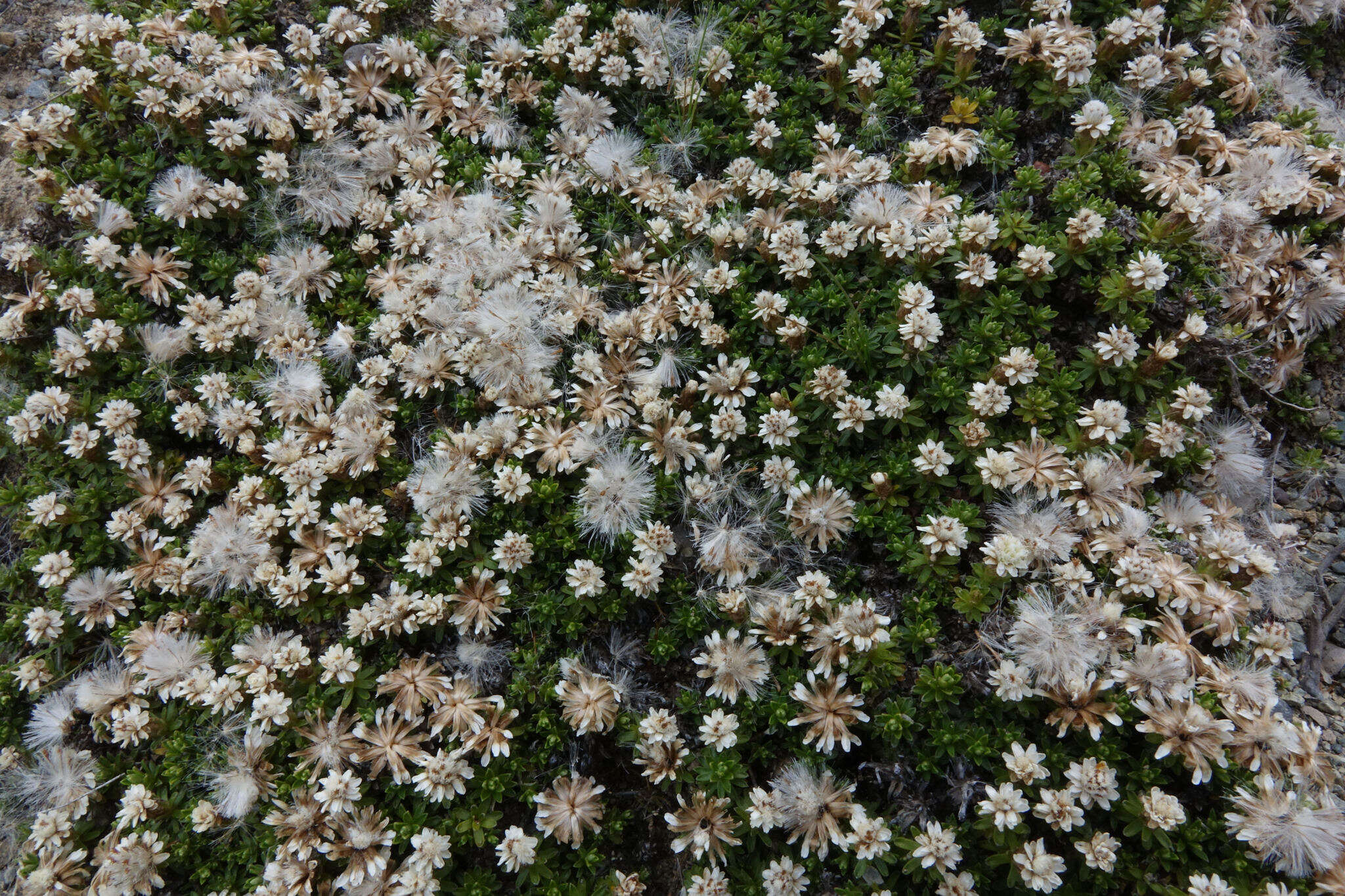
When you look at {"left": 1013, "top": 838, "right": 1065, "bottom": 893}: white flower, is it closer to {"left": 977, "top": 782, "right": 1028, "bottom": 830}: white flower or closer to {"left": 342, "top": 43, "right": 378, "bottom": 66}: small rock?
{"left": 977, "top": 782, "right": 1028, "bottom": 830}: white flower

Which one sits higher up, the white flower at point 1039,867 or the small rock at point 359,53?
the small rock at point 359,53

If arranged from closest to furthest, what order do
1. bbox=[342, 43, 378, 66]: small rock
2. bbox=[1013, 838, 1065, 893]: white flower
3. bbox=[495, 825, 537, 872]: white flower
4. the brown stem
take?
bbox=[1013, 838, 1065, 893]: white flower < bbox=[495, 825, 537, 872]: white flower < the brown stem < bbox=[342, 43, 378, 66]: small rock

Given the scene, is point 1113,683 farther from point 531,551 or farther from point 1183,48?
point 1183,48

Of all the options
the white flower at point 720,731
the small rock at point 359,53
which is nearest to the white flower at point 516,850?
the white flower at point 720,731

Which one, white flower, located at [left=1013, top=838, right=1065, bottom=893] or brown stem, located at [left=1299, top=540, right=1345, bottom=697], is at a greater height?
brown stem, located at [left=1299, top=540, right=1345, bottom=697]

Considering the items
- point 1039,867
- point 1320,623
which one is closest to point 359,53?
point 1039,867

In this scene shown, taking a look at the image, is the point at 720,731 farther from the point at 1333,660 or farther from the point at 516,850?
the point at 1333,660

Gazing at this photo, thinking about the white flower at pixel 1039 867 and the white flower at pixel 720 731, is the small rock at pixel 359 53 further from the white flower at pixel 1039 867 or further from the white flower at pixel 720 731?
the white flower at pixel 1039 867

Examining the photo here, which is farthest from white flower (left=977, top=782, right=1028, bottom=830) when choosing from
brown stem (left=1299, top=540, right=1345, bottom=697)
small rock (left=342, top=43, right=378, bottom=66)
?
small rock (left=342, top=43, right=378, bottom=66)

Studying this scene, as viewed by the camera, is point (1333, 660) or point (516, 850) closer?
point (516, 850)

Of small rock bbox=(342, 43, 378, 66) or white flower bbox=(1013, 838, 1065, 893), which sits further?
small rock bbox=(342, 43, 378, 66)

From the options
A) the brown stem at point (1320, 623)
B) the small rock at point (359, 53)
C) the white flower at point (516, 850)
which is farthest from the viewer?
the small rock at point (359, 53)

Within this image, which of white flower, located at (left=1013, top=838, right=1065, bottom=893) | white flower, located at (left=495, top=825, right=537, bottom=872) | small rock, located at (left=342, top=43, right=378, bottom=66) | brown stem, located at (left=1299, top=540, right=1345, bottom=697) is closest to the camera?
white flower, located at (left=1013, top=838, right=1065, bottom=893)
